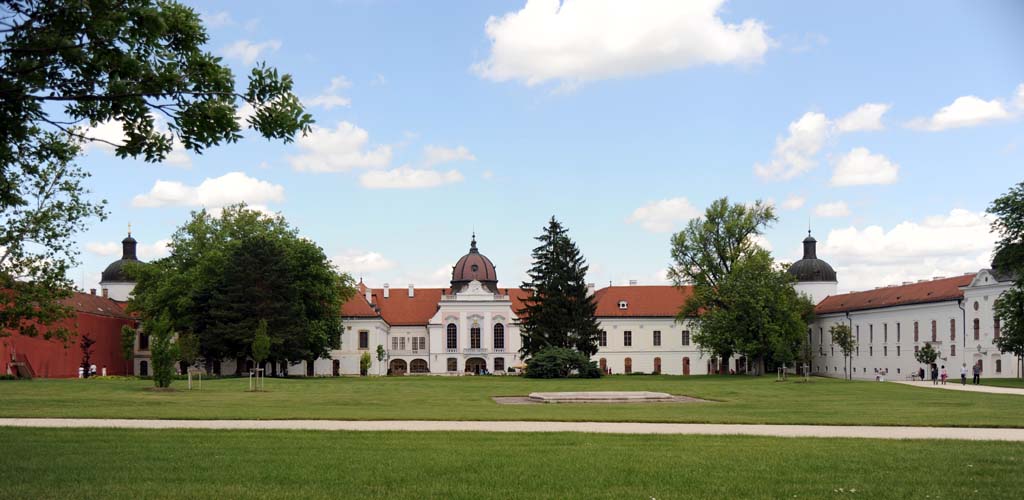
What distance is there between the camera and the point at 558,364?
64438mm

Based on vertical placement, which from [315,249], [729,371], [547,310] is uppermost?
[315,249]

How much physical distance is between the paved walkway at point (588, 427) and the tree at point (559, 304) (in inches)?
1805

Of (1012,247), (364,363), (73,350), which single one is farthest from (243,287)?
(1012,247)

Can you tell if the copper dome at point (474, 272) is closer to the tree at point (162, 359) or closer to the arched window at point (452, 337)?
the arched window at point (452, 337)

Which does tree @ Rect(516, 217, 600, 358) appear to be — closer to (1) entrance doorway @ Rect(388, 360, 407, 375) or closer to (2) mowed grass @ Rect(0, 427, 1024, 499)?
(1) entrance doorway @ Rect(388, 360, 407, 375)

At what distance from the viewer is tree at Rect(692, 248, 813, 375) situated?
226ft

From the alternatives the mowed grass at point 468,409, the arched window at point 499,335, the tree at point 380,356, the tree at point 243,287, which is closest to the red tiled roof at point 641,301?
the arched window at point 499,335

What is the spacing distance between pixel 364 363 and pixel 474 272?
14.9m

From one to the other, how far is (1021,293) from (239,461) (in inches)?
2024

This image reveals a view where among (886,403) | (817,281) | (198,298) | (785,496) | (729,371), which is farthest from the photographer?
(817,281)

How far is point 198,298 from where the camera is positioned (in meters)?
64.9

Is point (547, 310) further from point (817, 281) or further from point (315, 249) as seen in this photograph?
point (817, 281)

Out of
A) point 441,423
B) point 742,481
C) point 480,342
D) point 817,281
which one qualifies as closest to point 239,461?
point 742,481

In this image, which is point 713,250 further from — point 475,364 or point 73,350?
point 73,350
